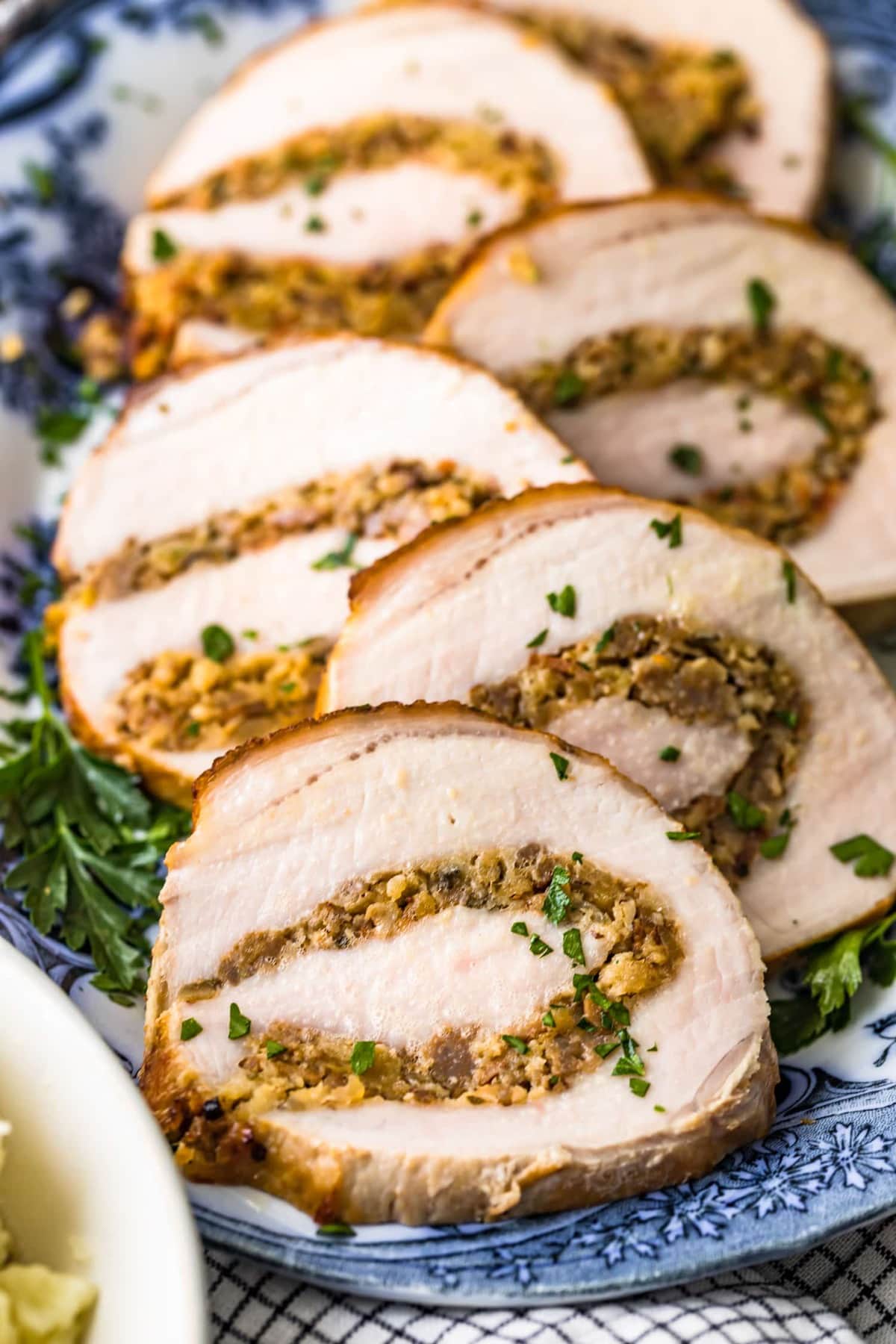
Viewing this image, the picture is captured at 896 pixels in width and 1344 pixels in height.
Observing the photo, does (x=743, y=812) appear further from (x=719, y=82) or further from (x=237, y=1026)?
(x=719, y=82)

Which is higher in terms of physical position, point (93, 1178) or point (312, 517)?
point (312, 517)

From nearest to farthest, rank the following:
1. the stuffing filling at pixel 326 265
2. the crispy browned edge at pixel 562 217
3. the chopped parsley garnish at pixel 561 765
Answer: the chopped parsley garnish at pixel 561 765 < the crispy browned edge at pixel 562 217 < the stuffing filling at pixel 326 265

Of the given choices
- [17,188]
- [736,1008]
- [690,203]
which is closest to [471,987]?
[736,1008]

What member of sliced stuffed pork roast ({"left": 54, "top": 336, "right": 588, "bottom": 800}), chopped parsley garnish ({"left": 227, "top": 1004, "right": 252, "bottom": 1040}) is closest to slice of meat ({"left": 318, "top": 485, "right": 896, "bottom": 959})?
sliced stuffed pork roast ({"left": 54, "top": 336, "right": 588, "bottom": 800})

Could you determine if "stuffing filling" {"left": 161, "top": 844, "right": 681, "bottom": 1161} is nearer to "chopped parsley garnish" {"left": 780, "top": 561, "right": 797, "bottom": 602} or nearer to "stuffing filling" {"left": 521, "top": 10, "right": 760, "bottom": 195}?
"chopped parsley garnish" {"left": 780, "top": 561, "right": 797, "bottom": 602}

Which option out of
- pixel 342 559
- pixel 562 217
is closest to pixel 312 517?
pixel 342 559

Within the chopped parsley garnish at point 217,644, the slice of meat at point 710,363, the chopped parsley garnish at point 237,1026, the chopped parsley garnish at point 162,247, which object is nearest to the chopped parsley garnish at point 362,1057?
the chopped parsley garnish at point 237,1026

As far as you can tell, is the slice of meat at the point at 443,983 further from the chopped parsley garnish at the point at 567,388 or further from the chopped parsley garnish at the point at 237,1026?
the chopped parsley garnish at the point at 567,388
